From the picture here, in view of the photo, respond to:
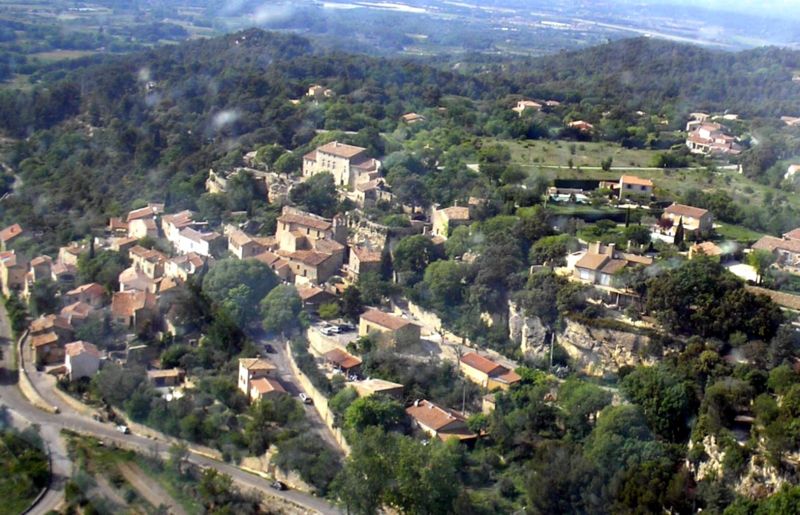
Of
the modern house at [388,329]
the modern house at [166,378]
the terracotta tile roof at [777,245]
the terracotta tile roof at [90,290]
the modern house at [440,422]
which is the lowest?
the terracotta tile roof at [90,290]

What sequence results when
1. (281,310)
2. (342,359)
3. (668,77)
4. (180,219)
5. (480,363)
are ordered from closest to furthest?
(480,363), (342,359), (281,310), (180,219), (668,77)

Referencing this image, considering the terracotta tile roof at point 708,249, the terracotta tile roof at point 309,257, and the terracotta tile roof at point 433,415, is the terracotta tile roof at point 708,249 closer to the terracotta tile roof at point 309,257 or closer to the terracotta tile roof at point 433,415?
the terracotta tile roof at point 433,415

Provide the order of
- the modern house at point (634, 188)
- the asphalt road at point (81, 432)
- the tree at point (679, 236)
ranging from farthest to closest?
the modern house at point (634, 188) → the tree at point (679, 236) → the asphalt road at point (81, 432)

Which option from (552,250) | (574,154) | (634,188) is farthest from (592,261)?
(574,154)

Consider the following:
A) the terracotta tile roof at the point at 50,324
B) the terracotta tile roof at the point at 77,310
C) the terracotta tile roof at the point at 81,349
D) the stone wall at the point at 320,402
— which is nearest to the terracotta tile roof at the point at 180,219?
the terracotta tile roof at the point at 77,310

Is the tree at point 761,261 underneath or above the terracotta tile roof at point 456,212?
above

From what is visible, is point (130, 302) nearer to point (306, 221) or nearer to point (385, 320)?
point (306, 221)

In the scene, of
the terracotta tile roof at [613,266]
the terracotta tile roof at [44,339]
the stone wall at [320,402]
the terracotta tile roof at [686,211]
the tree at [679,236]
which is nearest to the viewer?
the stone wall at [320,402]

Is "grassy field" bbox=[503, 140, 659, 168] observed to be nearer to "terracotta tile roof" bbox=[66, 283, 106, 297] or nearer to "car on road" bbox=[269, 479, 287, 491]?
"terracotta tile roof" bbox=[66, 283, 106, 297]
